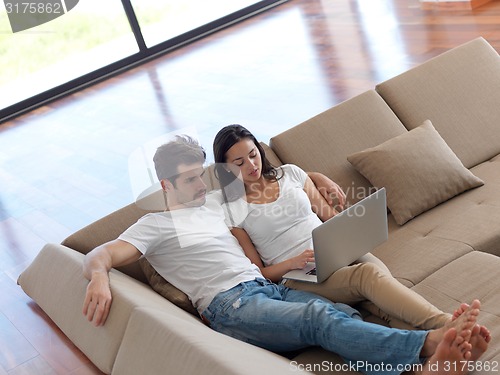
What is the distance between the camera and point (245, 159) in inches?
120

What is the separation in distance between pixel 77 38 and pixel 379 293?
19.7 ft

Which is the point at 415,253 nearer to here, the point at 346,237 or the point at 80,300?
the point at 346,237

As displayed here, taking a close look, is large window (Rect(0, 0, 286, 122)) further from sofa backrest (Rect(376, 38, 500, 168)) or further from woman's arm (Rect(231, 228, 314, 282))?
woman's arm (Rect(231, 228, 314, 282))

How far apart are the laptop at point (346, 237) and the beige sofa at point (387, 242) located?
0.23 metres

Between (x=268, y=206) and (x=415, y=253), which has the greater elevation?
(x=268, y=206)

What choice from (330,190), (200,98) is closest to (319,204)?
(330,190)

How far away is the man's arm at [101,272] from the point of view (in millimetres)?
2635

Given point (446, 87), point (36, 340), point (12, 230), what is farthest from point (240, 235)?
point (12, 230)

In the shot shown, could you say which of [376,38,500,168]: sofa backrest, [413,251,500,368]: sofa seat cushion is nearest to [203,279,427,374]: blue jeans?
[413,251,500,368]: sofa seat cushion

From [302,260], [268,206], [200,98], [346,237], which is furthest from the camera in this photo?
[200,98]

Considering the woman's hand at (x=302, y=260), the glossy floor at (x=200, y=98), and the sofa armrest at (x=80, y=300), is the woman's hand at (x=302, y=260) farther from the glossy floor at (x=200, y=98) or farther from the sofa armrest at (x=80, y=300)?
the glossy floor at (x=200, y=98)

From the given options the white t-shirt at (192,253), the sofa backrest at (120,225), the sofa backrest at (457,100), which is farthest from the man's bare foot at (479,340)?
the sofa backrest at (457,100)

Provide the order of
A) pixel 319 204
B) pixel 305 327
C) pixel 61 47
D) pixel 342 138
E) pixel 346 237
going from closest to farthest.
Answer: pixel 305 327 → pixel 346 237 → pixel 319 204 → pixel 342 138 → pixel 61 47

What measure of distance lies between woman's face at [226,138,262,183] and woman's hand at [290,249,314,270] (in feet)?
1.29
